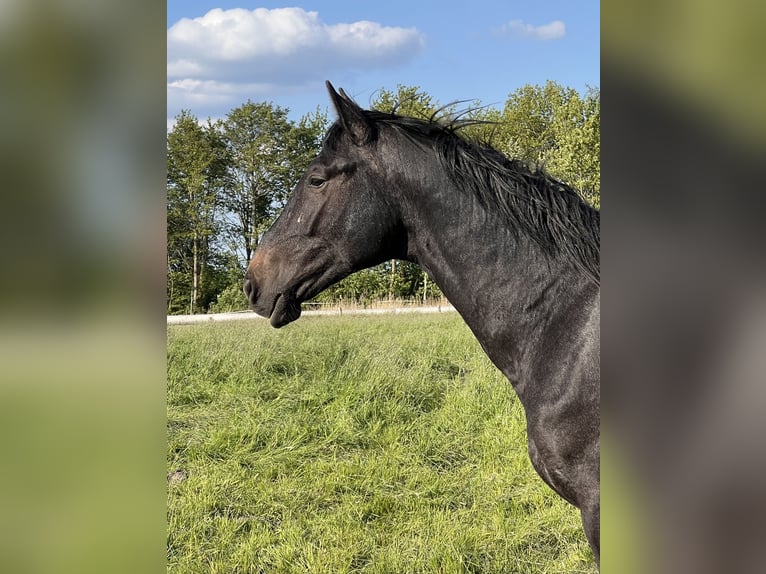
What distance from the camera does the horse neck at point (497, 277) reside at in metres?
2.04

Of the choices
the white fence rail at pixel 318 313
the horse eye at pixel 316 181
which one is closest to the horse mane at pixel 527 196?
the horse eye at pixel 316 181

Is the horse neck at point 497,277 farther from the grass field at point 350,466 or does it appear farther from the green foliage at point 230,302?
the green foliage at point 230,302

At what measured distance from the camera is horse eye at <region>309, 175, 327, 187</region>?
2271mm

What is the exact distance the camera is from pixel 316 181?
2283mm

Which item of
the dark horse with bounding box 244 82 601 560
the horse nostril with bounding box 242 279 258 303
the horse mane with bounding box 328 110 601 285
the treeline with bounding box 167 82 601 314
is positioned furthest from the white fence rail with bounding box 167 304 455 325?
the horse mane with bounding box 328 110 601 285
